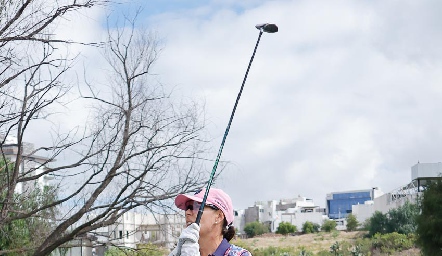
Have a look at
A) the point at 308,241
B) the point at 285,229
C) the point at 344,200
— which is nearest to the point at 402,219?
the point at 308,241

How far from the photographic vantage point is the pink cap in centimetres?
437

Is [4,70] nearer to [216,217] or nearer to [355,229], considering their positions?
[216,217]

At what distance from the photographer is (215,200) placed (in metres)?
4.39

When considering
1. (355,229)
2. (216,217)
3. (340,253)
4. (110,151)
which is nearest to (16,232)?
(110,151)

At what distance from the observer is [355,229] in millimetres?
93938

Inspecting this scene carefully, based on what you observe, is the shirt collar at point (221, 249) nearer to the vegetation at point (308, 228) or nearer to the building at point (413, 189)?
the building at point (413, 189)

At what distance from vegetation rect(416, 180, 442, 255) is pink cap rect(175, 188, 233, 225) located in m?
33.4

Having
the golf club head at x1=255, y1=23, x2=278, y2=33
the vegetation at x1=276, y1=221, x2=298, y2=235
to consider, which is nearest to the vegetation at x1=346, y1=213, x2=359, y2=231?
the vegetation at x1=276, y1=221, x2=298, y2=235

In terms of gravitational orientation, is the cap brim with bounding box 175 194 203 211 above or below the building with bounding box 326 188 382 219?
below

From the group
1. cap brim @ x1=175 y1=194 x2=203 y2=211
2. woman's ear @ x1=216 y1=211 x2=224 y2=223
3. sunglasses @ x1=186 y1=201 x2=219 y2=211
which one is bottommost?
woman's ear @ x1=216 y1=211 x2=224 y2=223

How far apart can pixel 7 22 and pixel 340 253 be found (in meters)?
58.6

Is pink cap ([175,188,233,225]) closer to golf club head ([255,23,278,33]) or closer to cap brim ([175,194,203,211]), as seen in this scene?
cap brim ([175,194,203,211])

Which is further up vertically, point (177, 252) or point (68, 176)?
point (68, 176)

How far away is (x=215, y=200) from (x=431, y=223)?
33661 mm
